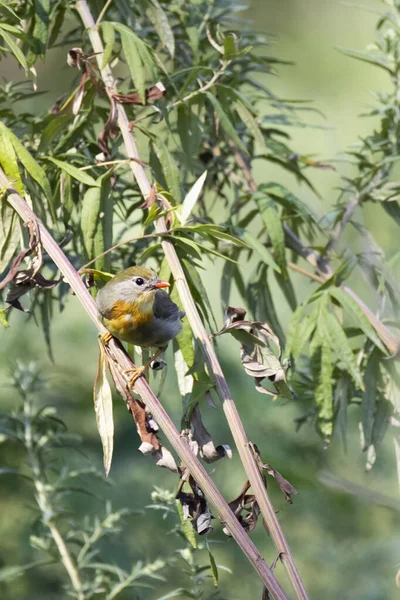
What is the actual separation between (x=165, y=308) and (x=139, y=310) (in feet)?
0.18

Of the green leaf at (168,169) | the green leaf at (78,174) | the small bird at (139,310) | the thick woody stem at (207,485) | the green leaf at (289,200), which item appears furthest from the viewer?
the green leaf at (289,200)

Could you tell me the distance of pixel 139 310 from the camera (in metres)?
1.22

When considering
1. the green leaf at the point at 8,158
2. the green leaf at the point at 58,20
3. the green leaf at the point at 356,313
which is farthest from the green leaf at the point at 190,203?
the green leaf at the point at 58,20

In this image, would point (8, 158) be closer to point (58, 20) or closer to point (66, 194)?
point (66, 194)

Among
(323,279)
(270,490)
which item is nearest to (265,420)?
(270,490)

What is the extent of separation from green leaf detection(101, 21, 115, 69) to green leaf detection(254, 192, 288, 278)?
0.43 meters

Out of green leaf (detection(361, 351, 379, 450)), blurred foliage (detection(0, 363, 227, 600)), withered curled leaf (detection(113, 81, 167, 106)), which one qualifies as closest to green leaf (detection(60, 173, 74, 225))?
withered curled leaf (detection(113, 81, 167, 106))

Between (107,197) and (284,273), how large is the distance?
0.45 meters

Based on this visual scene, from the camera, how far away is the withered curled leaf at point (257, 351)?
1.09 meters

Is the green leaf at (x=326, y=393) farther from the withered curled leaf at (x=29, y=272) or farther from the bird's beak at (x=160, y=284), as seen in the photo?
the withered curled leaf at (x=29, y=272)

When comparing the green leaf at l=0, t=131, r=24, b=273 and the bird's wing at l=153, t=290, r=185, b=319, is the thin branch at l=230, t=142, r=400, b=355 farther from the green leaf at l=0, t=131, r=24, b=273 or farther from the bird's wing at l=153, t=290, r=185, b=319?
the green leaf at l=0, t=131, r=24, b=273

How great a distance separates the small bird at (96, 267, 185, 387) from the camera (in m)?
1.17

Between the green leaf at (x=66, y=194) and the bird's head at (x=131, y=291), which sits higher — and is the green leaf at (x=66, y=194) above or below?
above

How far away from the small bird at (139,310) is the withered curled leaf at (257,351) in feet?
0.43
